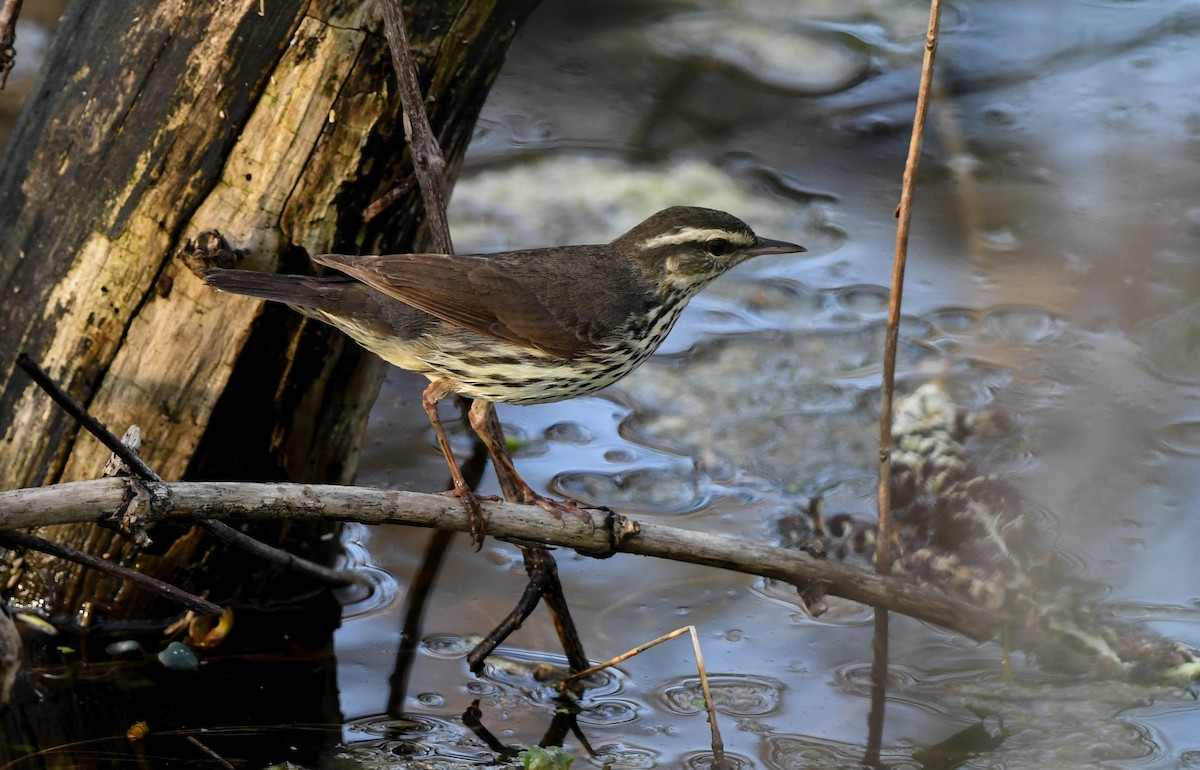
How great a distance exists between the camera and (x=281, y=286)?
167 inches

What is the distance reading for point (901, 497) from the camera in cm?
566

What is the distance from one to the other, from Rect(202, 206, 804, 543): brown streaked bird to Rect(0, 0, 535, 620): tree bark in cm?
40

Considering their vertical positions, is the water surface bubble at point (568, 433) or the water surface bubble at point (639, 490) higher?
the water surface bubble at point (568, 433)

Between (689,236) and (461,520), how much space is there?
1568mm

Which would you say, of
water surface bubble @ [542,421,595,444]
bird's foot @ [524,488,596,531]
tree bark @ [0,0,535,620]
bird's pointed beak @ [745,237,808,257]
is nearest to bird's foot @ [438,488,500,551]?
bird's foot @ [524,488,596,531]

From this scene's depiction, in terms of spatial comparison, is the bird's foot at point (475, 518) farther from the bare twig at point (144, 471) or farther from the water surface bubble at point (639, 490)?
the water surface bubble at point (639, 490)

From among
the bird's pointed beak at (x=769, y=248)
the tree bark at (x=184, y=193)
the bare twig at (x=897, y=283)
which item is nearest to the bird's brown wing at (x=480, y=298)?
the tree bark at (x=184, y=193)

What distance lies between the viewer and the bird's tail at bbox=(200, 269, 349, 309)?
413 centimetres

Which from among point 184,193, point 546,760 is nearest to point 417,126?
point 184,193

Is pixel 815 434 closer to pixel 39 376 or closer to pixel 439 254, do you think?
pixel 439 254

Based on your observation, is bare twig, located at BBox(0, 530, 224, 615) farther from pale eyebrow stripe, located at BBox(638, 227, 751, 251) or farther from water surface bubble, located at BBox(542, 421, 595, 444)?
water surface bubble, located at BBox(542, 421, 595, 444)

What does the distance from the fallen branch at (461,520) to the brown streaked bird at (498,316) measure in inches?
6.2

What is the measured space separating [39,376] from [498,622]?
8.19 ft

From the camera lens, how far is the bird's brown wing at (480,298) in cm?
444
